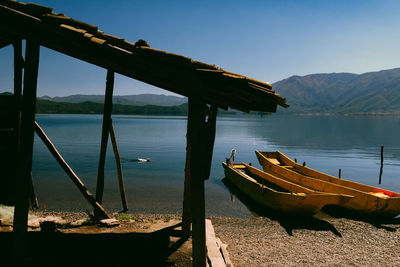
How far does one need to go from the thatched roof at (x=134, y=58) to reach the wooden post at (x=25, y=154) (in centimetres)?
44

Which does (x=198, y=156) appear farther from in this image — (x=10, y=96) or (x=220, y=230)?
(x=220, y=230)

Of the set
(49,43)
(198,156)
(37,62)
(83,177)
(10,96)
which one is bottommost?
(83,177)

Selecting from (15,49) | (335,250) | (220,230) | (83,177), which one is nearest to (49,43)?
(15,49)

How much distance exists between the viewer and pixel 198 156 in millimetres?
4801

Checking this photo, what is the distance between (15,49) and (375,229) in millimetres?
15407

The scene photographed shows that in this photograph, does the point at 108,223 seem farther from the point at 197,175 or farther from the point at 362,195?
the point at 362,195

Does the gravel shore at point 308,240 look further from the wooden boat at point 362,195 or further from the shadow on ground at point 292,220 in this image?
the wooden boat at point 362,195

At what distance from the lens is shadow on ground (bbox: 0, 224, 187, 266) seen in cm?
604

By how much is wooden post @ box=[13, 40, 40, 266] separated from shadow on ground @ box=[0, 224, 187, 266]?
880mm

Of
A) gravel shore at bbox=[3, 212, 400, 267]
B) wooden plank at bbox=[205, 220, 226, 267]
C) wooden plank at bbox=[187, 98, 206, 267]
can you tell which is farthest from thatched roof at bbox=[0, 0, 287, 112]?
gravel shore at bbox=[3, 212, 400, 267]

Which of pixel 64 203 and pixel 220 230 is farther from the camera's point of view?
pixel 64 203

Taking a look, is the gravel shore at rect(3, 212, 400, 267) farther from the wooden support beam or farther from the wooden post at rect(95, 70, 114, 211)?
the wooden support beam

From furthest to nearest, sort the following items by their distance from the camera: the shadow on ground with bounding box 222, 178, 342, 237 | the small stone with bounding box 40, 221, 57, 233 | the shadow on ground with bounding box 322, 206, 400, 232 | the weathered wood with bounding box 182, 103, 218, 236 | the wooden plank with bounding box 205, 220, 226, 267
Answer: the shadow on ground with bounding box 322, 206, 400, 232 → the shadow on ground with bounding box 222, 178, 342, 237 → the small stone with bounding box 40, 221, 57, 233 → the wooden plank with bounding box 205, 220, 226, 267 → the weathered wood with bounding box 182, 103, 218, 236

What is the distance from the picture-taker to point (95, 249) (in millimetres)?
6652
